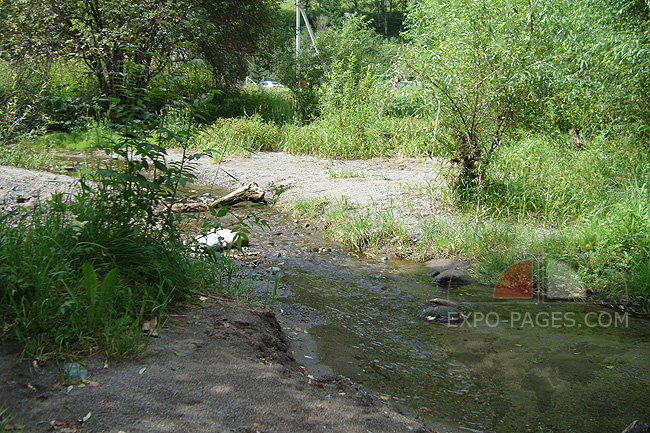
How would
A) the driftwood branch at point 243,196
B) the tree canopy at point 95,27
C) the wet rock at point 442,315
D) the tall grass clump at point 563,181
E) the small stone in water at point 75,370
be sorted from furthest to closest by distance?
the tree canopy at point 95,27 → the driftwood branch at point 243,196 → the tall grass clump at point 563,181 → the wet rock at point 442,315 → the small stone in water at point 75,370

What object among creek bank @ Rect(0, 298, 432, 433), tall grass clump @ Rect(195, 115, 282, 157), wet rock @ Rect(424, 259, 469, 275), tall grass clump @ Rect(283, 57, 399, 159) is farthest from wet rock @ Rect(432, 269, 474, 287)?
tall grass clump @ Rect(195, 115, 282, 157)

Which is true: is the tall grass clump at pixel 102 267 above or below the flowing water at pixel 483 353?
above

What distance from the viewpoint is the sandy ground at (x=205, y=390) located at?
7.47 ft

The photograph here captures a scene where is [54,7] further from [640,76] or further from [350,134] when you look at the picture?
[640,76]

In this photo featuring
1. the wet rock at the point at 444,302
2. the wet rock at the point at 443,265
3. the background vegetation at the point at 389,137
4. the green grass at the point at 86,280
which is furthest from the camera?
the wet rock at the point at 443,265

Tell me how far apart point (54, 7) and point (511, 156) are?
11.8 metres

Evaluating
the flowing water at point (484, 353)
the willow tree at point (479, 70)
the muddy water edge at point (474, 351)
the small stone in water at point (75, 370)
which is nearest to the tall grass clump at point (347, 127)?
the willow tree at point (479, 70)

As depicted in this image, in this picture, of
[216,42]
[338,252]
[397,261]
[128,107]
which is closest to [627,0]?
[397,261]

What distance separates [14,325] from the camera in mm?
2584

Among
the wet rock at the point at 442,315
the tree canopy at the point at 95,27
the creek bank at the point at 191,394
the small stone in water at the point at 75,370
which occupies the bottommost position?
the wet rock at the point at 442,315

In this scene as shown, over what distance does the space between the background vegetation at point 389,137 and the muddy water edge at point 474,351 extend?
90cm

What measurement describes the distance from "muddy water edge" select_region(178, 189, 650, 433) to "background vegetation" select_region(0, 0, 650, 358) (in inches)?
35.4

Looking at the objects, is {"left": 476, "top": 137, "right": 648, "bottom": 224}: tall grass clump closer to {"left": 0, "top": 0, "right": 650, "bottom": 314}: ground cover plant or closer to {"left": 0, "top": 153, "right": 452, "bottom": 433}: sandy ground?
{"left": 0, "top": 0, "right": 650, "bottom": 314}: ground cover plant

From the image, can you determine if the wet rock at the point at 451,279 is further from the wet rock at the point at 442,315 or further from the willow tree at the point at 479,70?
the willow tree at the point at 479,70
